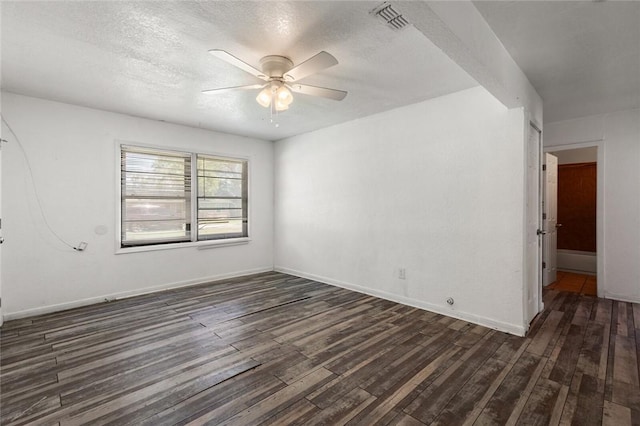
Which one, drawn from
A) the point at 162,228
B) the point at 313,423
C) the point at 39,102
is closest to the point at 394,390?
the point at 313,423

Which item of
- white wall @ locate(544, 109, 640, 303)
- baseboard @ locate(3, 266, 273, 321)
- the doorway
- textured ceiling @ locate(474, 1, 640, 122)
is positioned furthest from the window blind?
the doorway

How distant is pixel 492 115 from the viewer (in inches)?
121

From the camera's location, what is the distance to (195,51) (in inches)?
95.4

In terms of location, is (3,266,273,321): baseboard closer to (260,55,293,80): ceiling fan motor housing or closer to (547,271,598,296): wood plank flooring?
(260,55,293,80): ceiling fan motor housing

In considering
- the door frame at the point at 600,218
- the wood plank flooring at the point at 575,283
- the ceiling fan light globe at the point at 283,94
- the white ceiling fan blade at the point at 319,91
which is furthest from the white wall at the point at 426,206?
the wood plank flooring at the point at 575,283

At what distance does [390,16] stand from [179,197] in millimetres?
4020

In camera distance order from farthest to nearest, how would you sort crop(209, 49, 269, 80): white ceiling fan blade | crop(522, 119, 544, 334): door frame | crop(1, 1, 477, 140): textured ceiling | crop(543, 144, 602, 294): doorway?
1. crop(543, 144, 602, 294): doorway
2. crop(522, 119, 544, 334): door frame
3. crop(209, 49, 269, 80): white ceiling fan blade
4. crop(1, 1, 477, 140): textured ceiling

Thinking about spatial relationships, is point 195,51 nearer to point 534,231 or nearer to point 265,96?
point 265,96

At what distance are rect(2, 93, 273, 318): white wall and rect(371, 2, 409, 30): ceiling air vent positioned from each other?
3.73m

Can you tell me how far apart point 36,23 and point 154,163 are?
256 cm

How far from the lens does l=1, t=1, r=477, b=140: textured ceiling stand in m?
1.95

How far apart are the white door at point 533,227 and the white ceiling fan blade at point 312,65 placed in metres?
2.24

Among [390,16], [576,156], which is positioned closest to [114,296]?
[390,16]

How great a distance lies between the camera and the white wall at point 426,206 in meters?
3.04
